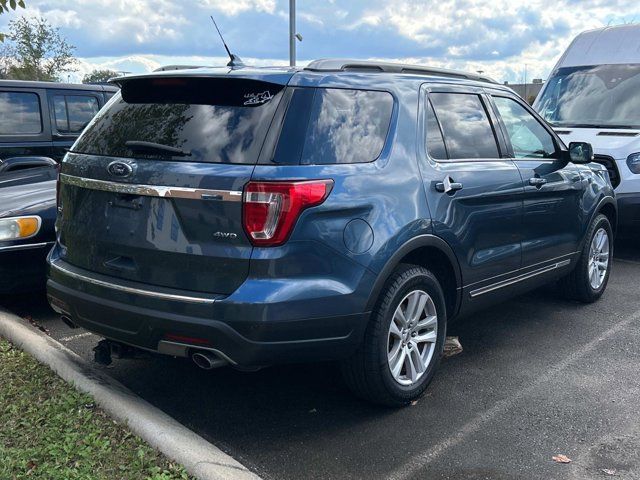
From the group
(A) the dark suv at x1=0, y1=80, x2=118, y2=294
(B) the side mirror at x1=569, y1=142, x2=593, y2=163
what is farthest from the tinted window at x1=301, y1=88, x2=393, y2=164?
(A) the dark suv at x1=0, y1=80, x2=118, y2=294

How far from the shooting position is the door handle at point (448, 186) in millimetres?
3982

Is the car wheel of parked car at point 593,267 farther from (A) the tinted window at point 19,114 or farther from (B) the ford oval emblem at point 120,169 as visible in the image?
(A) the tinted window at point 19,114

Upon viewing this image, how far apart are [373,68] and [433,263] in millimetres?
1210

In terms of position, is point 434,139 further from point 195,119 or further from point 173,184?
point 173,184

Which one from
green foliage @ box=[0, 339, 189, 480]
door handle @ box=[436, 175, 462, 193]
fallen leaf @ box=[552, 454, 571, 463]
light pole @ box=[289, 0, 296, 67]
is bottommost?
fallen leaf @ box=[552, 454, 571, 463]

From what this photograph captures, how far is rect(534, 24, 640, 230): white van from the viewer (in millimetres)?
7332

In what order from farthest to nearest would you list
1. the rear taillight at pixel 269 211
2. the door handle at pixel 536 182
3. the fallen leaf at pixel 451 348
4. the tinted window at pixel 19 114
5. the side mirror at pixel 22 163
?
the tinted window at pixel 19 114 < the side mirror at pixel 22 163 < the door handle at pixel 536 182 < the fallen leaf at pixel 451 348 < the rear taillight at pixel 269 211

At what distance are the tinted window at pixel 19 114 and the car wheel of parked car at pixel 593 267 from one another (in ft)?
20.1

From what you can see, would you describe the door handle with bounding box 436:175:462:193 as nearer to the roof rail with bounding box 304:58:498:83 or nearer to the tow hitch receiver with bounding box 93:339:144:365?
the roof rail with bounding box 304:58:498:83

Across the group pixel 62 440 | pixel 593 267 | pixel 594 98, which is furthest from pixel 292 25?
pixel 62 440

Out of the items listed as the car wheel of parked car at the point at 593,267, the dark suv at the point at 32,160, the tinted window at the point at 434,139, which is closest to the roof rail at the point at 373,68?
the tinted window at the point at 434,139

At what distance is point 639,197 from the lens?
7242 mm

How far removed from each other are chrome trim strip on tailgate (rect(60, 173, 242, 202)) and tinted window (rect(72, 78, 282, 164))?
18cm

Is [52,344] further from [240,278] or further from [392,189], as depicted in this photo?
[392,189]
